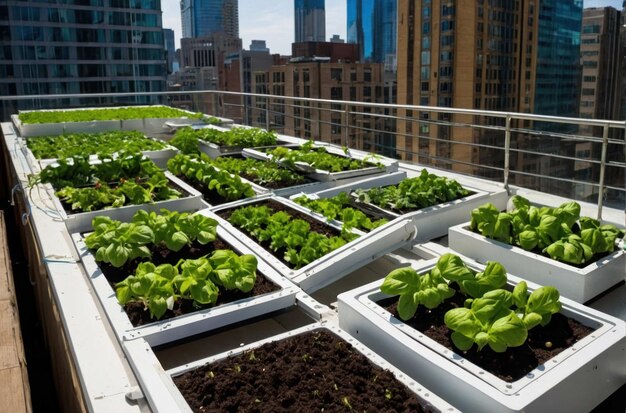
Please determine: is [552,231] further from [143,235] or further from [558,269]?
[143,235]

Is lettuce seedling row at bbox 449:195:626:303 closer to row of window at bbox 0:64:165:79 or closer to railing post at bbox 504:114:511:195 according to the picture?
railing post at bbox 504:114:511:195

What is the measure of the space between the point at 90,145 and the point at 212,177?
2191 millimetres

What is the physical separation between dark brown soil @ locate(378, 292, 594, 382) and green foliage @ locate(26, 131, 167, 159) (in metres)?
3.32

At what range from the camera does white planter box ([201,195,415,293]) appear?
7.77 feet

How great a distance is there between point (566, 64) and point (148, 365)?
56510 mm

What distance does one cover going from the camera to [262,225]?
9.80 ft

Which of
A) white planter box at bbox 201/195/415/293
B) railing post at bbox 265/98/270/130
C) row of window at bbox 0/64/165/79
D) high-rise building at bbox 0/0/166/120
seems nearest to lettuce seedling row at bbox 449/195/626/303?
white planter box at bbox 201/195/415/293

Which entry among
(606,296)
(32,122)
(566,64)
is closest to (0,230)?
(606,296)

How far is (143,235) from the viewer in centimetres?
245

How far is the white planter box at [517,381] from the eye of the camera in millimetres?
1486

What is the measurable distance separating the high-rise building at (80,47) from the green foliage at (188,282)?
1683 inches

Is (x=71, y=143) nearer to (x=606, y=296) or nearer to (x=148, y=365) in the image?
(x=148, y=365)

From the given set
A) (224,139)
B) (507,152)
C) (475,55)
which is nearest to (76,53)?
(224,139)

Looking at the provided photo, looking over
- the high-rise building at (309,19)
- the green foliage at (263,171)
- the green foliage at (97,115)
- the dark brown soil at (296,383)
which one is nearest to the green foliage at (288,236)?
the dark brown soil at (296,383)
